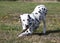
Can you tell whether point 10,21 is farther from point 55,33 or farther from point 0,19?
point 55,33

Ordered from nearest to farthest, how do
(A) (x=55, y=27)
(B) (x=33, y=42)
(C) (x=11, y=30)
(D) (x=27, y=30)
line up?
(B) (x=33, y=42), (D) (x=27, y=30), (C) (x=11, y=30), (A) (x=55, y=27)

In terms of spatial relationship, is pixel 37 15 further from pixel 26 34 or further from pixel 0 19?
pixel 0 19

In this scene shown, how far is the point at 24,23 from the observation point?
11.9 m

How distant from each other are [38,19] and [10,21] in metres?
4.91

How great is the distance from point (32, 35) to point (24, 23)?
2.40 feet

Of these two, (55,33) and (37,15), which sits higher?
(37,15)

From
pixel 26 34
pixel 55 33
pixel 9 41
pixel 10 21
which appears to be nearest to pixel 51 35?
pixel 55 33

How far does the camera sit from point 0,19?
1794cm

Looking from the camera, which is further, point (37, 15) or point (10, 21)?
point (10, 21)

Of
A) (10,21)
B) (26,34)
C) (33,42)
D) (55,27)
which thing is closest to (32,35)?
(26,34)

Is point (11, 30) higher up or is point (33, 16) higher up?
point (33, 16)

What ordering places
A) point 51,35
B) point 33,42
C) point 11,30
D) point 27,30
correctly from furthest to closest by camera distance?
point 11,30, point 51,35, point 27,30, point 33,42

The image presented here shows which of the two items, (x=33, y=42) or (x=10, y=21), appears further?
(x=10, y=21)

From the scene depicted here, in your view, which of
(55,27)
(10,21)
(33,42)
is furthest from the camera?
(10,21)
